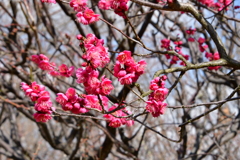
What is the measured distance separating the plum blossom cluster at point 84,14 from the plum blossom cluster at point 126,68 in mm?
371

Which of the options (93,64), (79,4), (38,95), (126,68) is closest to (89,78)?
(93,64)

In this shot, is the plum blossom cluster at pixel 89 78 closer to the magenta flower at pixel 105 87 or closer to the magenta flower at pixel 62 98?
the magenta flower at pixel 105 87

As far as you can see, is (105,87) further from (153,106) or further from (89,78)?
(153,106)

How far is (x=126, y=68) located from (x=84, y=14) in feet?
1.54

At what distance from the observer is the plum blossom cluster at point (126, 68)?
1.52 metres

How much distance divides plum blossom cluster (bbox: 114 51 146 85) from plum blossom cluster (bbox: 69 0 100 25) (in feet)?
1.22

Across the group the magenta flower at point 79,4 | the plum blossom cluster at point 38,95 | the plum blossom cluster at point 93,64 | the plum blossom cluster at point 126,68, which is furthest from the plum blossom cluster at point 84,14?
the plum blossom cluster at point 38,95

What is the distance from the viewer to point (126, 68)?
1.58m

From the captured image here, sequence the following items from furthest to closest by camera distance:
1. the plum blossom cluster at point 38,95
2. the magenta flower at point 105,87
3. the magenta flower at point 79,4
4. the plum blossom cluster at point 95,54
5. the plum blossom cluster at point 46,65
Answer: the plum blossom cluster at point 46,65 → the magenta flower at point 79,4 → the plum blossom cluster at point 38,95 → the magenta flower at point 105,87 → the plum blossom cluster at point 95,54

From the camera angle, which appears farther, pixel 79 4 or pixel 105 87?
pixel 79 4

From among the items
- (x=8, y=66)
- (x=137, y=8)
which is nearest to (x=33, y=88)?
(x=137, y=8)

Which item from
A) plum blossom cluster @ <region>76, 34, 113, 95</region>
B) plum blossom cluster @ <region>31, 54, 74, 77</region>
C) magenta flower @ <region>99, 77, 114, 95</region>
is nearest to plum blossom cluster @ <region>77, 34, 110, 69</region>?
plum blossom cluster @ <region>76, 34, 113, 95</region>

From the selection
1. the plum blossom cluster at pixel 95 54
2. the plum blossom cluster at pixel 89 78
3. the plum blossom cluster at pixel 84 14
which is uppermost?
the plum blossom cluster at pixel 84 14

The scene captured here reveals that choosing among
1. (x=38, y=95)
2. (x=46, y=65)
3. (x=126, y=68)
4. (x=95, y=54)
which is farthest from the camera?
(x=46, y=65)
